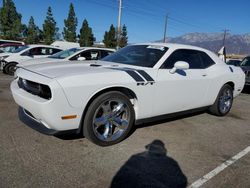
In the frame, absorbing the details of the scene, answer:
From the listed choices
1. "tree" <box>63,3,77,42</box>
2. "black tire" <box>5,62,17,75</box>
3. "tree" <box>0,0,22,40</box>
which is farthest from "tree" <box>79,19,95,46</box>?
"black tire" <box>5,62,17,75</box>

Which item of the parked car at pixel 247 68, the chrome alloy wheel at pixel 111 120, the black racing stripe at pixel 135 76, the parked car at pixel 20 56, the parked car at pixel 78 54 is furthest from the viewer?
the parked car at pixel 20 56

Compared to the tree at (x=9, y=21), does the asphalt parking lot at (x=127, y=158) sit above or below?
below

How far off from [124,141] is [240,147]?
182 centimetres

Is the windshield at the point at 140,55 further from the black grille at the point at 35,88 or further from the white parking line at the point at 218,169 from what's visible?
the white parking line at the point at 218,169

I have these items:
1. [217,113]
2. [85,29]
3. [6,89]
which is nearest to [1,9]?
[85,29]

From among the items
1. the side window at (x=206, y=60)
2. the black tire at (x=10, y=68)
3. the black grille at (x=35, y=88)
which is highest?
the side window at (x=206, y=60)

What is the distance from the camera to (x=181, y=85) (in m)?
4.26

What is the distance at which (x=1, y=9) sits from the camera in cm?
5238

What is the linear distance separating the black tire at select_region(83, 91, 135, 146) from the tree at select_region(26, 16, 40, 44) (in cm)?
5690

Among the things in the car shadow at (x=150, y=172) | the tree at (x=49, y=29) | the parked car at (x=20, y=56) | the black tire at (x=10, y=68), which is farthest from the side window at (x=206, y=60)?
the tree at (x=49, y=29)

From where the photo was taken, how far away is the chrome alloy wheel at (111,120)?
345 cm

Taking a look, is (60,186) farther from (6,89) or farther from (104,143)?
(6,89)

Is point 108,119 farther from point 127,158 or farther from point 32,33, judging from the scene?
point 32,33

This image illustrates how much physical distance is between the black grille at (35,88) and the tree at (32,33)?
5633 centimetres
